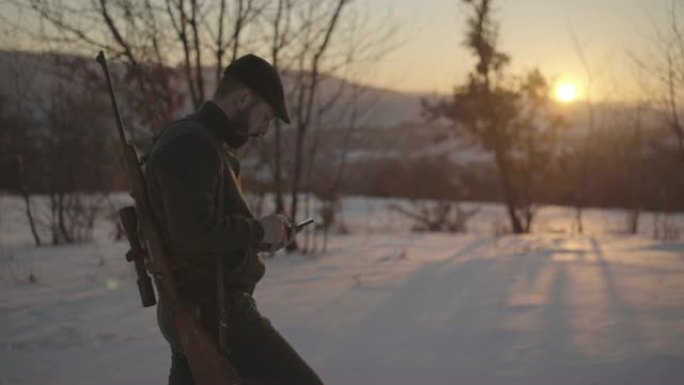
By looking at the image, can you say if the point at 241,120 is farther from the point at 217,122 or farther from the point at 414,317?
the point at 414,317

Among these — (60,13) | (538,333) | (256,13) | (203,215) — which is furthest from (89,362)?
(256,13)

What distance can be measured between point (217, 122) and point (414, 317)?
10.8 feet

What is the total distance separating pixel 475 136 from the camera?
1580 cm

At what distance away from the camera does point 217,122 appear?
198 centimetres

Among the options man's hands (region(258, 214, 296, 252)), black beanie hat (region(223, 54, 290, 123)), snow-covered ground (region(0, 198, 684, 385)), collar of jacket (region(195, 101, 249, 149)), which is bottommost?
snow-covered ground (region(0, 198, 684, 385))

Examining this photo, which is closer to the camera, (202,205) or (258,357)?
(202,205)

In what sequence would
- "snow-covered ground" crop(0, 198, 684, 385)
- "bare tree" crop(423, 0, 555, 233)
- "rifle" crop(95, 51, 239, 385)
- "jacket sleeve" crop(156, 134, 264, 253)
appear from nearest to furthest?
"jacket sleeve" crop(156, 134, 264, 253) → "rifle" crop(95, 51, 239, 385) → "snow-covered ground" crop(0, 198, 684, 385) → "bare tree" crop(423, 0, 555, 233)

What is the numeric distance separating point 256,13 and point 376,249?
389 centimetres

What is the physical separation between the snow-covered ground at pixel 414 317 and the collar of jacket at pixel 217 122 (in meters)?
2.04

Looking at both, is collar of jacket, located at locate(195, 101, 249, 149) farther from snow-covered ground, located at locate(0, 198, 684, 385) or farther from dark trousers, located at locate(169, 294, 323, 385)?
snow-covered ground, located at locate(0, 198, 684, 385)

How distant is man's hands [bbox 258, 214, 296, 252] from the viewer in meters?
2.01

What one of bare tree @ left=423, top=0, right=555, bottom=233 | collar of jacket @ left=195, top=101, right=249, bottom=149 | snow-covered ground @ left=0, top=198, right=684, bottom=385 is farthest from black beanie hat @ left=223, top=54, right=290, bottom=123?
bare tree @ left=423, top=0, right=555, bottom=233

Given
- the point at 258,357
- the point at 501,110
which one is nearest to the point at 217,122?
the point at 258,357

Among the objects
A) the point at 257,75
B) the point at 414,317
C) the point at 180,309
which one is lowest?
the point at 414,317
